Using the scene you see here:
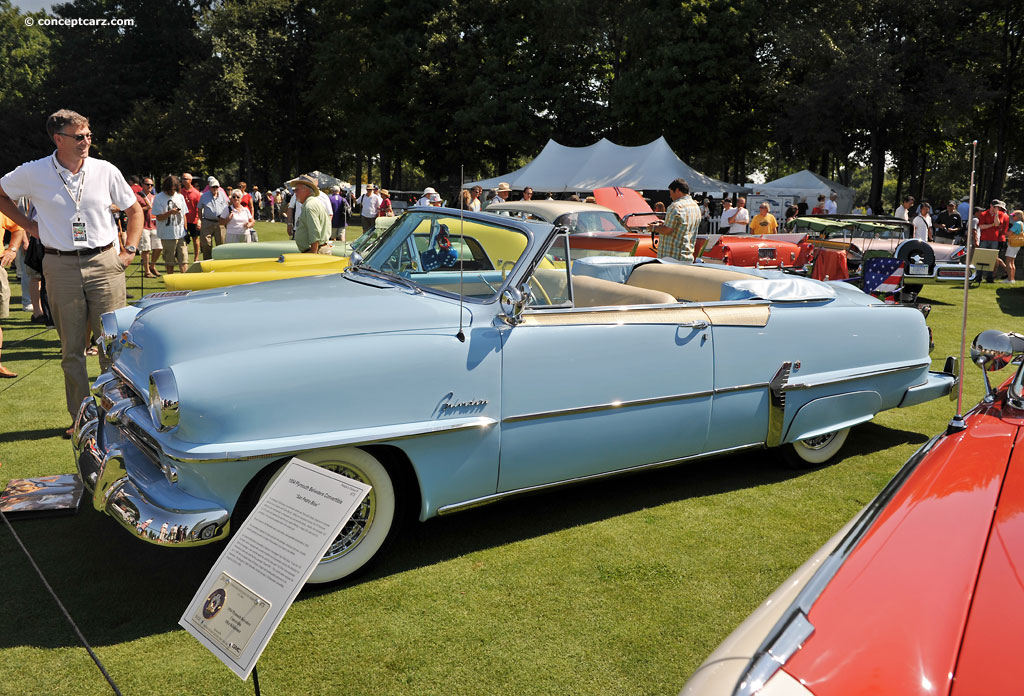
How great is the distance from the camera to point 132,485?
10.3 ft

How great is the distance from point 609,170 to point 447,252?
22.4 metres

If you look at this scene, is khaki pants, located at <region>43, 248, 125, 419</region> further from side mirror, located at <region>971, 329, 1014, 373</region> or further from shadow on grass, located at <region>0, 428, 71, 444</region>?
side mirror, located at <region>971, 329, 1014, 373</region>

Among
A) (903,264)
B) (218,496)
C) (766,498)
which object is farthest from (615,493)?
(903,264)

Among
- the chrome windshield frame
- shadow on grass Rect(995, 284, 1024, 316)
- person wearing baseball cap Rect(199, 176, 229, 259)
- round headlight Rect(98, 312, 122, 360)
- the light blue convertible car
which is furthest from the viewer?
person wearing baseball cap Rect(199, 176, 229, 259)

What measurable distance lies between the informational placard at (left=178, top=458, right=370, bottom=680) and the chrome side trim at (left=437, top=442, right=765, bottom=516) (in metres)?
1.32

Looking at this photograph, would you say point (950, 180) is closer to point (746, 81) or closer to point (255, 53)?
point (746, 81)

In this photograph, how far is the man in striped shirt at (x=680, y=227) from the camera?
8.46m

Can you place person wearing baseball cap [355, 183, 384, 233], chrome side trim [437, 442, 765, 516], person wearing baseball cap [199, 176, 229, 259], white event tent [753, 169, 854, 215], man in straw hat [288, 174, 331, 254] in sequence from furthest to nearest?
white event tent [753, 169, 854, 215], person wearing baseball cap [355, 183, 384, 233], person wearing baseball cap [199, 176, 229, 259], man in straw hat [288, 174, 331, 254], chrome side trim [437, 442, 765, 516]

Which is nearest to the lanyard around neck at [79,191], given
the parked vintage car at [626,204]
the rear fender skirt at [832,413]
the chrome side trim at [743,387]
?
the chrome side trim at [743,387]

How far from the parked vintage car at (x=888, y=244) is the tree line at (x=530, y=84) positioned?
17236mm

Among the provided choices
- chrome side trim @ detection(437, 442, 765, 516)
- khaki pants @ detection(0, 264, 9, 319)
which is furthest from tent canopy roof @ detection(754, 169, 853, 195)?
chrome side trim @ detection(437, 442, 765, 516)

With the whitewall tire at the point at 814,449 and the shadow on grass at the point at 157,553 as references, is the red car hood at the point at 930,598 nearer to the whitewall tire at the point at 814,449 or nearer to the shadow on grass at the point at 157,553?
the shadow on grass at the point at 157,553

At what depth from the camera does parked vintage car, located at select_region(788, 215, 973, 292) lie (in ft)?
40.1

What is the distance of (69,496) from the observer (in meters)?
4.09
